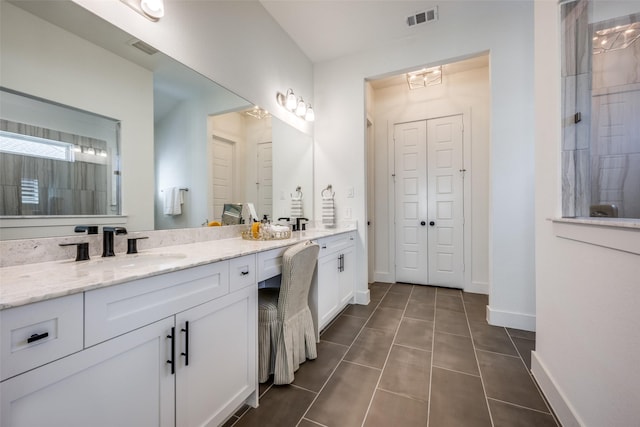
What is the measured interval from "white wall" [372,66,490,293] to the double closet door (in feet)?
0.34

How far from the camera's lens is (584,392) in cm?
108

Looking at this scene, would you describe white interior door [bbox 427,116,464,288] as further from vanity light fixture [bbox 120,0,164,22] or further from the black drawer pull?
the black drawer pull

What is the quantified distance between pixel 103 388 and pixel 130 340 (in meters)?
0.14

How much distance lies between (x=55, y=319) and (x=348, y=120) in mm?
2899

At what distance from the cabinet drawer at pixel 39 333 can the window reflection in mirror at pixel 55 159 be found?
0.65 meters

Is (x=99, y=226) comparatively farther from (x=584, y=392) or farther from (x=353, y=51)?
(x=353, y=51)

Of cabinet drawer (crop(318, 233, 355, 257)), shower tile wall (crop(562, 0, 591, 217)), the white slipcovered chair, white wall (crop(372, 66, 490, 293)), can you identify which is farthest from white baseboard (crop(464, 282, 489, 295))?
the white slipcovered chair

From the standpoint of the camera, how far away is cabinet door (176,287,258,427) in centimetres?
99

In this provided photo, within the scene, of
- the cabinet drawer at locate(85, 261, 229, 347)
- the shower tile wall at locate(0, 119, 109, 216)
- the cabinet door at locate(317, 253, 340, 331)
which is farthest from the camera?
the cabinet door at locate(317, 253, 340, 331)

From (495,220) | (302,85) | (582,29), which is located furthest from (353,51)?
(495,220)

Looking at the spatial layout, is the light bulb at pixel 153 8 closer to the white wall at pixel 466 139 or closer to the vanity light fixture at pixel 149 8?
the vanity light fixture at pixel 149 8

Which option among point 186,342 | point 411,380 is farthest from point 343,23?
point 411,380

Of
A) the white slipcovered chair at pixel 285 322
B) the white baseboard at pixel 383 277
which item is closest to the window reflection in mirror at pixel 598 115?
the white slipcovered chair at pixel 285 322

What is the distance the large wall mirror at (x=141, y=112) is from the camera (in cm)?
102
